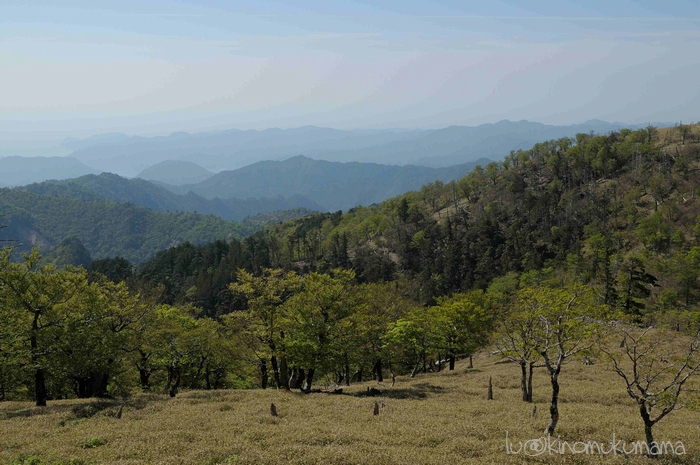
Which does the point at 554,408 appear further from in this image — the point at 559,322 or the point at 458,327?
the point at 458,327

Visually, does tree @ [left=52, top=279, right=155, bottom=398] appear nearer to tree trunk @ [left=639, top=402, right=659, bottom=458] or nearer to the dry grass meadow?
the dry grass meadow

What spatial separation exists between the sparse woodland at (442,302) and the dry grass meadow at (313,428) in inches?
84.3

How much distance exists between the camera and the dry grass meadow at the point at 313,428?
20969 millimetres

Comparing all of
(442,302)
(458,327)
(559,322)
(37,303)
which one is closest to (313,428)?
(559,322)

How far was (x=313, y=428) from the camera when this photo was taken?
2573 cm

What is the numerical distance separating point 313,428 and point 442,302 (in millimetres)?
53066

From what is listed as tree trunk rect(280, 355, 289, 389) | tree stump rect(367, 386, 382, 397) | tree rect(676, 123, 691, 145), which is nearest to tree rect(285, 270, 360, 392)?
tree trunk rect(280, 355, 289, 389)

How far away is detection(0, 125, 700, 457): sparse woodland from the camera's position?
1257 inches

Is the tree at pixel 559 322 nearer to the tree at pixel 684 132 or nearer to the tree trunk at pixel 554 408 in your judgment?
the tree trunk at pixel 554 408

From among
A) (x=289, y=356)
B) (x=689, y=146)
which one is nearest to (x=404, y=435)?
(x=289, y=356)

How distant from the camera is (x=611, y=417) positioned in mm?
28344

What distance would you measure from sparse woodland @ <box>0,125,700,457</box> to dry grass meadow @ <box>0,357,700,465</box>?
2.14 metres

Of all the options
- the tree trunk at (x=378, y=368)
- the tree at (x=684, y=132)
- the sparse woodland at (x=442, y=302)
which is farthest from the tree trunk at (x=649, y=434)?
the tree at (x=684, y=132)

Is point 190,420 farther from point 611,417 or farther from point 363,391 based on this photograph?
point 611,417
